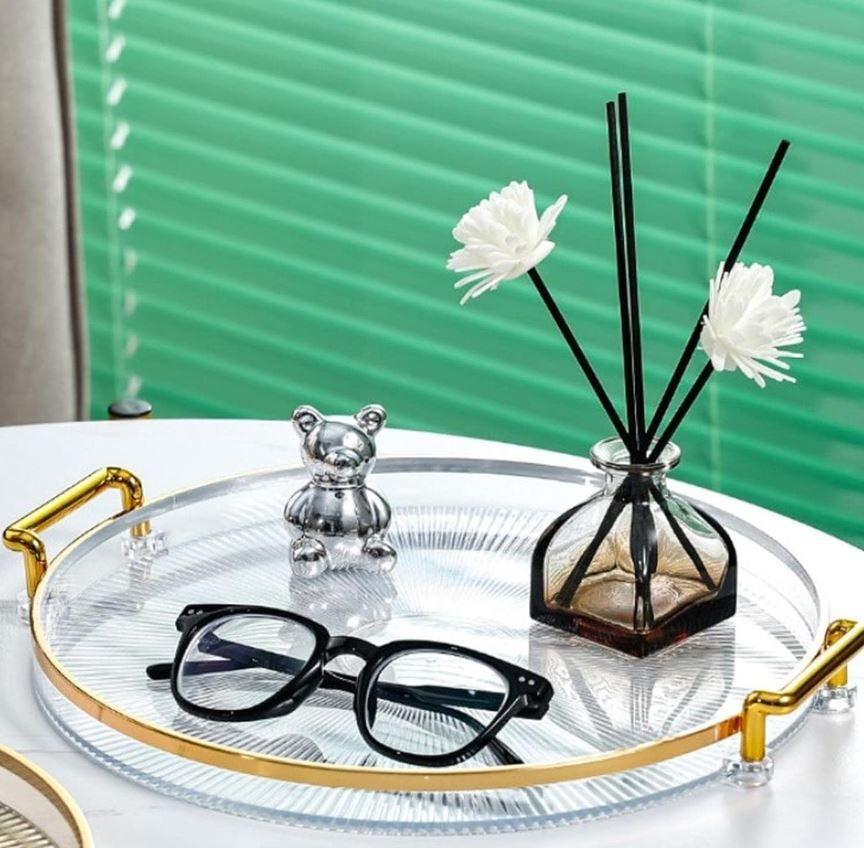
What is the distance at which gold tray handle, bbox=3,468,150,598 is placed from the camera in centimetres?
84

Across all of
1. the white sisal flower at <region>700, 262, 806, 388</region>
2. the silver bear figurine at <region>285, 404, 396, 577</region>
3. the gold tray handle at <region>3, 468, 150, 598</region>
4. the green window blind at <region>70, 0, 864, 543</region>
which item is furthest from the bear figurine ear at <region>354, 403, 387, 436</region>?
the green window blind at <region>70, 0, 864, 543</region>

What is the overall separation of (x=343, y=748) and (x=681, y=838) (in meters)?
0.14

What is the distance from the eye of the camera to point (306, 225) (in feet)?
6.45

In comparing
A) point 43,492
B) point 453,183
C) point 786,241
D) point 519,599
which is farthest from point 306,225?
point 519,599

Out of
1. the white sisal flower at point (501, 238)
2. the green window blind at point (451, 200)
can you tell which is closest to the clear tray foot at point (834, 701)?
the white sisal flower at point (501, 238)

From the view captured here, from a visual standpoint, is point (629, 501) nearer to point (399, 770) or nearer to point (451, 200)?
point (399, 770)

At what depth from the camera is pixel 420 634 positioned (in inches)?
32.1

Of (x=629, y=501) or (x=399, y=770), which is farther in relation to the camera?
(x=629, y=501)

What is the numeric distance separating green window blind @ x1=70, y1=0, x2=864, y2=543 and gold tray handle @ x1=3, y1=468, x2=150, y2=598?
2.97 feet

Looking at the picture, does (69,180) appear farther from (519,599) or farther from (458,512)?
(519,599)

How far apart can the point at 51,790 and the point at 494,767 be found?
166mm

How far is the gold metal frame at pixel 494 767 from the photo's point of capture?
651 millimetres

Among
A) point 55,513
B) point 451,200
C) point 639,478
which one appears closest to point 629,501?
point 639,478

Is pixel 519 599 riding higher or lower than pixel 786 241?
lower
